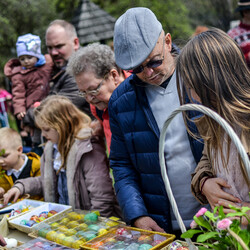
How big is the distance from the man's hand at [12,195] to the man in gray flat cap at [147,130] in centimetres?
112

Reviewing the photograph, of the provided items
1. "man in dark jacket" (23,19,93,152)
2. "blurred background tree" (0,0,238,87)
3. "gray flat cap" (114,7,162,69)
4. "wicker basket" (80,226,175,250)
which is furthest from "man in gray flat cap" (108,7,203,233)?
"blurred background tree" (0,0,238,87)

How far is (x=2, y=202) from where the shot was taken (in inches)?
121

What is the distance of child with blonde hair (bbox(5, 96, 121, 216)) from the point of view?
2844 millimetres

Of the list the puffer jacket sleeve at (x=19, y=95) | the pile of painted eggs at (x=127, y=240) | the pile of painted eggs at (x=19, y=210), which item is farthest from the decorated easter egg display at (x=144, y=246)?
the puffer jacket sleeve at (x=19, y=95)

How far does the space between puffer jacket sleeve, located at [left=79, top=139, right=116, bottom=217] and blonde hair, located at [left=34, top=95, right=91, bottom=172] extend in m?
0.17

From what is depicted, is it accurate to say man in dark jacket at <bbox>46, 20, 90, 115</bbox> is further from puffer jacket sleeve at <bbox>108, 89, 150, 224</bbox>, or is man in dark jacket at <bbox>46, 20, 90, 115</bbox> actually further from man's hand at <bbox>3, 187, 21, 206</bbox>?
puffer jacket sleeve at <bbox>108, 89, 150, 224</bbox>

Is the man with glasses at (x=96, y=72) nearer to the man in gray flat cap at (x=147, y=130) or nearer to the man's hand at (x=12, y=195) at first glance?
the man in gray flat cap at (x=147, y=130)

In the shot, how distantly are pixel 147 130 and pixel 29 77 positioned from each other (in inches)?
107

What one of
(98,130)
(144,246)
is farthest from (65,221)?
(98,130)

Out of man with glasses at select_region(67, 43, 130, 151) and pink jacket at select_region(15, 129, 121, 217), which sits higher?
man with glasses at select_region(67, 43, 130, 151)

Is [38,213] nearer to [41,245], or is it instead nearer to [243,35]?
[41,245]

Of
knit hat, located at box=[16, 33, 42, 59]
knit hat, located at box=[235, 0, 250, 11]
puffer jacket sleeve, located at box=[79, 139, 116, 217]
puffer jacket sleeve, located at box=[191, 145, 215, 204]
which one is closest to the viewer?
puffer jacket sleeve, located at box=[191, 145, 215, 204]

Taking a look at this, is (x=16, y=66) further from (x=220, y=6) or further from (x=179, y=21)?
(x=179, y=21)

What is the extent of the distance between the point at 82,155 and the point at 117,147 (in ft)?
2.09
